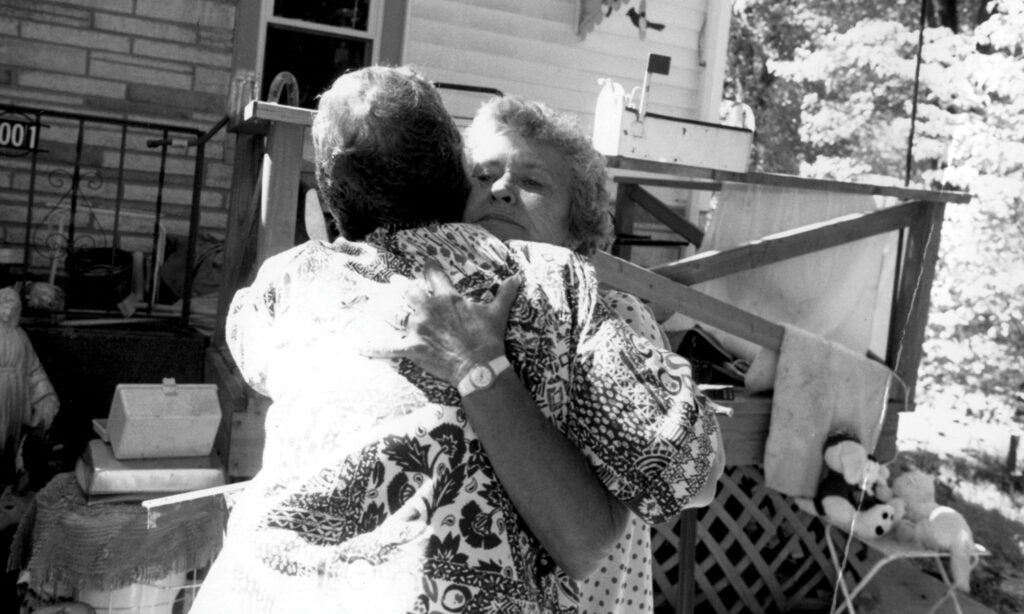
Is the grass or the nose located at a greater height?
the nose

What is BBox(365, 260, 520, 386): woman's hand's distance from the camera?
4.61ft

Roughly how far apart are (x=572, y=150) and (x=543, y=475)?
918mm

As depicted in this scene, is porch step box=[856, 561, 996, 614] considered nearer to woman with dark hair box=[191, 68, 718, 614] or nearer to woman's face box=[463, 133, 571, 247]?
woman's face box=[463, 133, 571, 247]

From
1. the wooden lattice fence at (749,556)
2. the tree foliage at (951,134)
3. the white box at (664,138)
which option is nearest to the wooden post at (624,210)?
the white box at (664,138)

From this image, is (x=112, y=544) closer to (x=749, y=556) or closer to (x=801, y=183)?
(x=749, y=556)

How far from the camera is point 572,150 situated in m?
2.13

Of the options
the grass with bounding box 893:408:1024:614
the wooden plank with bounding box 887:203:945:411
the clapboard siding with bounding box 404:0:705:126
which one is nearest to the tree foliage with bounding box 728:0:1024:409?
the grass with bounding box 893:408:1024:614

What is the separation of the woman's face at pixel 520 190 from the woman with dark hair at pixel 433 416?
428 millimetres

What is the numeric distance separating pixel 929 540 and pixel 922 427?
19.8ft

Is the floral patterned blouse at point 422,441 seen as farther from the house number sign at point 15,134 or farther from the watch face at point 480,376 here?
the house number sign at point 15,134

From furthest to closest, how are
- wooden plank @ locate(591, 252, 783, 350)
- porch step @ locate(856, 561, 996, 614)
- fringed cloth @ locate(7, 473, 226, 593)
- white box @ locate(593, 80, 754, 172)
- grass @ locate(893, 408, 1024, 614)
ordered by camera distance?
grass @ locate(893, 408, 1024, 614)
porch step @ locate(856, 561, 996, 614)
white box @ locate(593, 80, 754, 172)
wooden plank @ locate(591, 252, 783, 350)
fringed cloth @ locate(7, 473, 226, 593)

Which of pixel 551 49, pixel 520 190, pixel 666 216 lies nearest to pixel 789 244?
pixel 666 216

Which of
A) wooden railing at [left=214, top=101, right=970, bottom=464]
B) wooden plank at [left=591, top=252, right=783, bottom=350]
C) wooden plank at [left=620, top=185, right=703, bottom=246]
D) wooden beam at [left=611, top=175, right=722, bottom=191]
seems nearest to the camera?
wooden railing at [left=214, top=101, right=970, bottom=464]

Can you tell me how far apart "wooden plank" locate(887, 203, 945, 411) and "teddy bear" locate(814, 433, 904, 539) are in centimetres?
61
